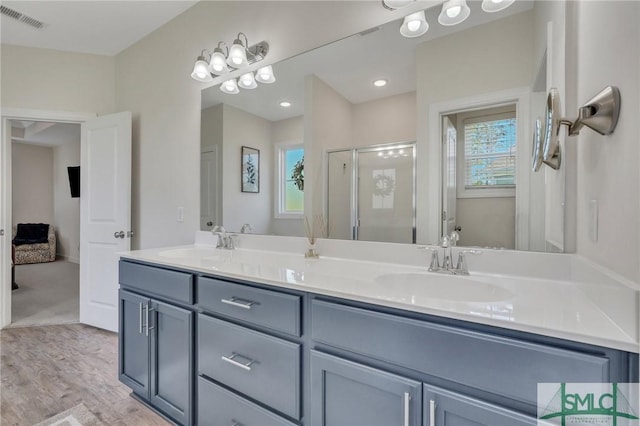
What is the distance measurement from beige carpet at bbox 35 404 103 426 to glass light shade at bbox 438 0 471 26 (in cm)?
264

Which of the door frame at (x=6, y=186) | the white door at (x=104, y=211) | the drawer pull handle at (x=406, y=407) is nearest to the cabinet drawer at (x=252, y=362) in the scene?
the drawer pull handle at (x=406, y=407)

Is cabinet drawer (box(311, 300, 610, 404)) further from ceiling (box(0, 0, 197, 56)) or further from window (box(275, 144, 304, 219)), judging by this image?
ceiling (box(0, 0, 197, 56))

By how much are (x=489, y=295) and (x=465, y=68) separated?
0.97 meters

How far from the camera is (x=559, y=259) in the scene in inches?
43.6

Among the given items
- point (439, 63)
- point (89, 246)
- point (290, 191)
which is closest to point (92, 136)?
point (89, 246)

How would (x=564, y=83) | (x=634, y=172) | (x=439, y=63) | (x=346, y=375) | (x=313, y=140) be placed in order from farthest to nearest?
(x=313, y=140) → (x=439, y=63) → (x=564, y=83) → (x=346, y=375) → (x=634, y=172)

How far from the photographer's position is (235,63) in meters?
2.00

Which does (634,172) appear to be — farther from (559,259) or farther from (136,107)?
(136,107)

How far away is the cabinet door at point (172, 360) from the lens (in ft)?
4.66

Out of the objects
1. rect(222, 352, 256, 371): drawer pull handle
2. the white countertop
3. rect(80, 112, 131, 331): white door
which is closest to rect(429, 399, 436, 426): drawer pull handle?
the white countertop

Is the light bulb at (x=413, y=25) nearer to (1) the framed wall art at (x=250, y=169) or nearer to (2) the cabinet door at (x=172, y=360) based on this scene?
(1) the framed wall art at (x=250, y=169)

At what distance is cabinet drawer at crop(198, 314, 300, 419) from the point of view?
108 cm

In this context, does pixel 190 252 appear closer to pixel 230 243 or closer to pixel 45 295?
pixel 230 243

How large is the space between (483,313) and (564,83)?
2.96ft
